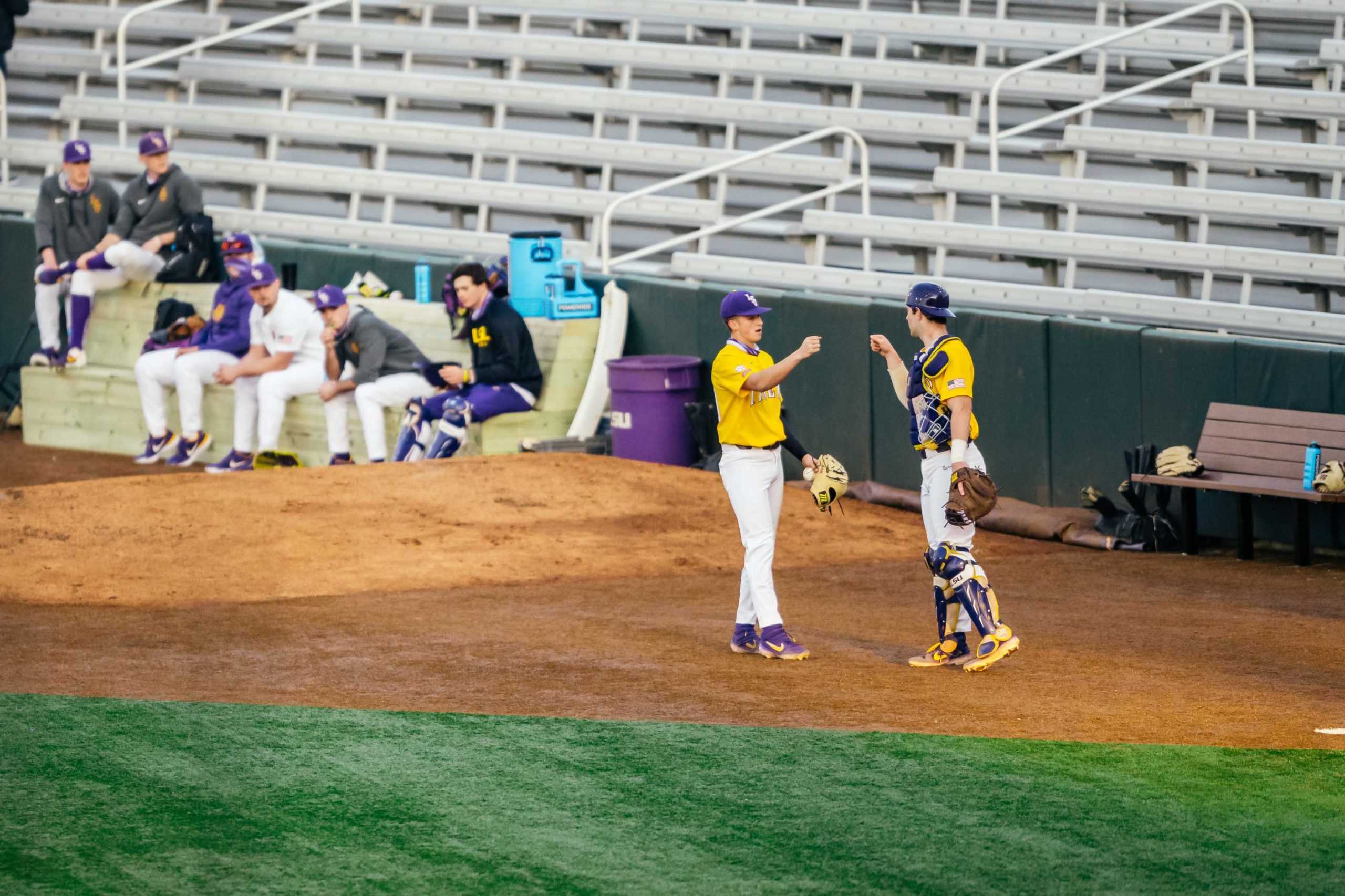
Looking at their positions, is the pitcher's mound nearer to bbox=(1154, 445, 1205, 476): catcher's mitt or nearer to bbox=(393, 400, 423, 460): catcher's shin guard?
bbox=(393, 400, 423, 460): catcher's shin guard

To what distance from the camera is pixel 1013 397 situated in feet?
42.9

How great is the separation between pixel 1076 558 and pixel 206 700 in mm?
5823

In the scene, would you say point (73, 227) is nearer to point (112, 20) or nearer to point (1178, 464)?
point (112, 20)

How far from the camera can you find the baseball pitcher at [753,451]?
8.81m

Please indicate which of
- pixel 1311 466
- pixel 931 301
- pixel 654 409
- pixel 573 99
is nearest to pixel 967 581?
pixel 931 301

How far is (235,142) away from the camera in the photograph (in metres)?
21.6

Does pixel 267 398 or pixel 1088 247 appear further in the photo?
pixel 267 398

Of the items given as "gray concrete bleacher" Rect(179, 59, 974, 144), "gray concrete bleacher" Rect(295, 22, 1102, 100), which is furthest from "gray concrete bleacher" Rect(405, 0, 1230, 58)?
"gray concrete bleacher" Rect(179, 59, 974, 144)

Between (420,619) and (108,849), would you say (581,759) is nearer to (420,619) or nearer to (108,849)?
(108,849)

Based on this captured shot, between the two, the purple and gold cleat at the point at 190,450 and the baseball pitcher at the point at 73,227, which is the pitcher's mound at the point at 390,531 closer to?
the purple and gold cleat at the point at 190,450

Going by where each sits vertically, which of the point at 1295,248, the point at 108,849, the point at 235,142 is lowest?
the point at 108,849

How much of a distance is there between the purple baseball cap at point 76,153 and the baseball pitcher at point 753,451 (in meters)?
10.2

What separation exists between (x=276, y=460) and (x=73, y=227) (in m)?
4.13

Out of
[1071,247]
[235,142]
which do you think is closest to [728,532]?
[1071,247]
